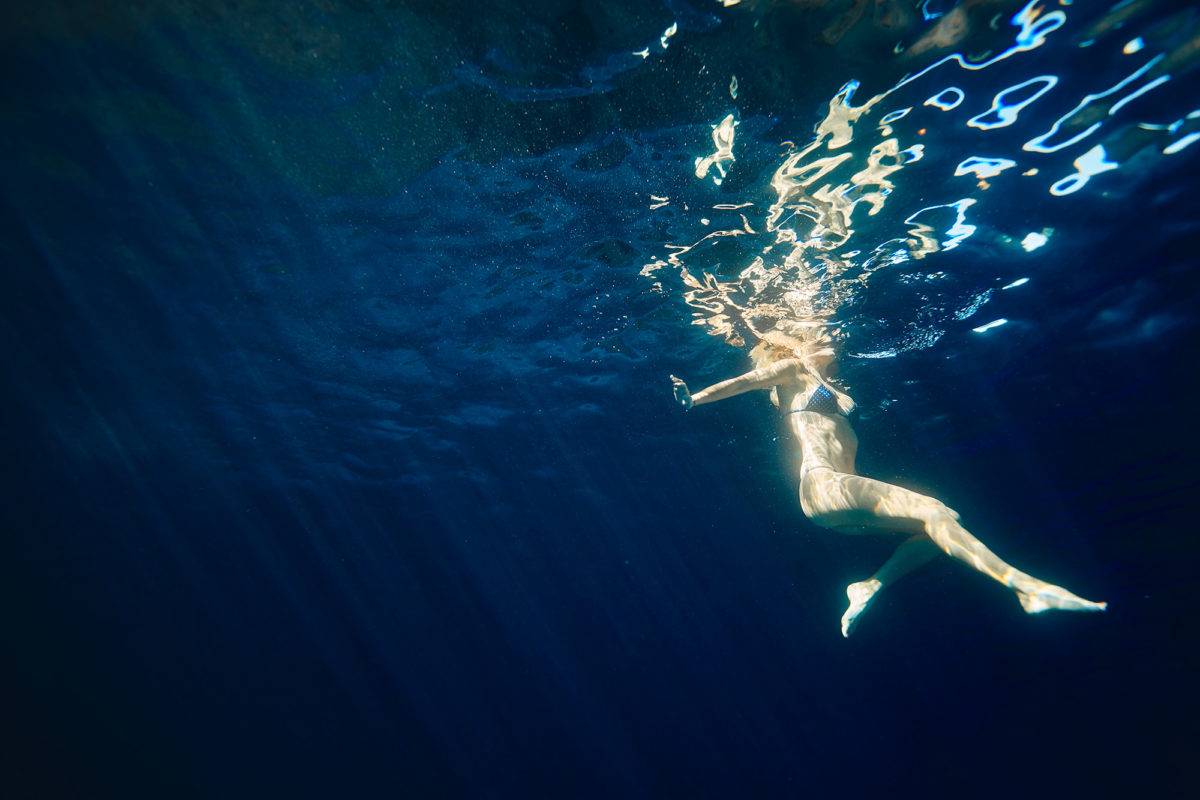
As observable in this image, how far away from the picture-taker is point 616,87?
246 inches

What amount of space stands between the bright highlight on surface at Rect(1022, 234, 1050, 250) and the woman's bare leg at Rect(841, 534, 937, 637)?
6.73 m

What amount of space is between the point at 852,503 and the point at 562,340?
879cm

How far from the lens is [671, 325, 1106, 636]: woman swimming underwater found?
4199mm

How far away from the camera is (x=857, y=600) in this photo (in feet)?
19.6

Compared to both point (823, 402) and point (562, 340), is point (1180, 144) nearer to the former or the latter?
point (823, 402)

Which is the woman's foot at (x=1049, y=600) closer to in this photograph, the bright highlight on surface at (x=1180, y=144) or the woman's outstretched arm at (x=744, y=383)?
the woman's outstretched arm at (x=744, y=383)

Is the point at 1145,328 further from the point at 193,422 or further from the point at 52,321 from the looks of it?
the point at 193,422

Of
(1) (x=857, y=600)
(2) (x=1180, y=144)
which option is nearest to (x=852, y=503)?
(1) (x=857, y=600)

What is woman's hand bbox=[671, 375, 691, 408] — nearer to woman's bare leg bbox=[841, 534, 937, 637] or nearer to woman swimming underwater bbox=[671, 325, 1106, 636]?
woman swimming underwater bbox=[671, 325, 1106, 636]

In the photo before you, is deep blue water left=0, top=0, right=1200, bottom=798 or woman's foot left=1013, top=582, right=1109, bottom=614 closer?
woman's foot left=1013, top=582, right=1109, bottom=614

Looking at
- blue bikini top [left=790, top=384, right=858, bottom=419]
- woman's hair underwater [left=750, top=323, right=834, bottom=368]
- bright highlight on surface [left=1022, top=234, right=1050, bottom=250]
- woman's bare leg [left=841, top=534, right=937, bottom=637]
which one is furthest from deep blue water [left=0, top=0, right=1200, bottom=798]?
woman's bare leg [left=841, top=534, right=937, bottom=637]

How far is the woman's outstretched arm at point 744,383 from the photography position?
20.8ft

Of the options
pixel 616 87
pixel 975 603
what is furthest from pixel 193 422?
pixel 975 603

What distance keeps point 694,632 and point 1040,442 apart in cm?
4730
